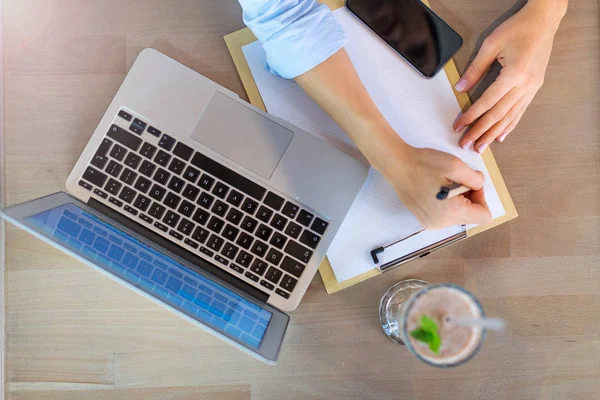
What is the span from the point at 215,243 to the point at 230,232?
28mm

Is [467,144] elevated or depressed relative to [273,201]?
elevated

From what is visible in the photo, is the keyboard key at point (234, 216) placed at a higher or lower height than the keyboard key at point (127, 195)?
higher

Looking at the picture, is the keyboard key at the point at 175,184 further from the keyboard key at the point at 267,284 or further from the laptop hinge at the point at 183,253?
the keyboard key at the point at 267,284

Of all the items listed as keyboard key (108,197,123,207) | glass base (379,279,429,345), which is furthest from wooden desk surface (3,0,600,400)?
keyboard key (108,197,123,207)

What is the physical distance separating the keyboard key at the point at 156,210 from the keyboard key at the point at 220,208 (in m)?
0.08

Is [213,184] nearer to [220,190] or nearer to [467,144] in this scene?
[220,190]

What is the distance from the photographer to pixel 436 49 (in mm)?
746

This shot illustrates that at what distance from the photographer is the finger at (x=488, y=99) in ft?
2.39

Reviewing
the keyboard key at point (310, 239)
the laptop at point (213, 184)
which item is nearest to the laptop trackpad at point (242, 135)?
the laptop at point (213, 184)

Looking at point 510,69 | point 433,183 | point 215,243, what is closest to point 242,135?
point 215,243

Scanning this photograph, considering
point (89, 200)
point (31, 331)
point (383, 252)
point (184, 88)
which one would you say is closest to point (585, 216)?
point (383, 252)

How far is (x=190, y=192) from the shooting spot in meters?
0.71

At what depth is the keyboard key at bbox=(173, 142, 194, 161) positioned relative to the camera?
72cm

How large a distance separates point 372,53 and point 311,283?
0.38 metres
